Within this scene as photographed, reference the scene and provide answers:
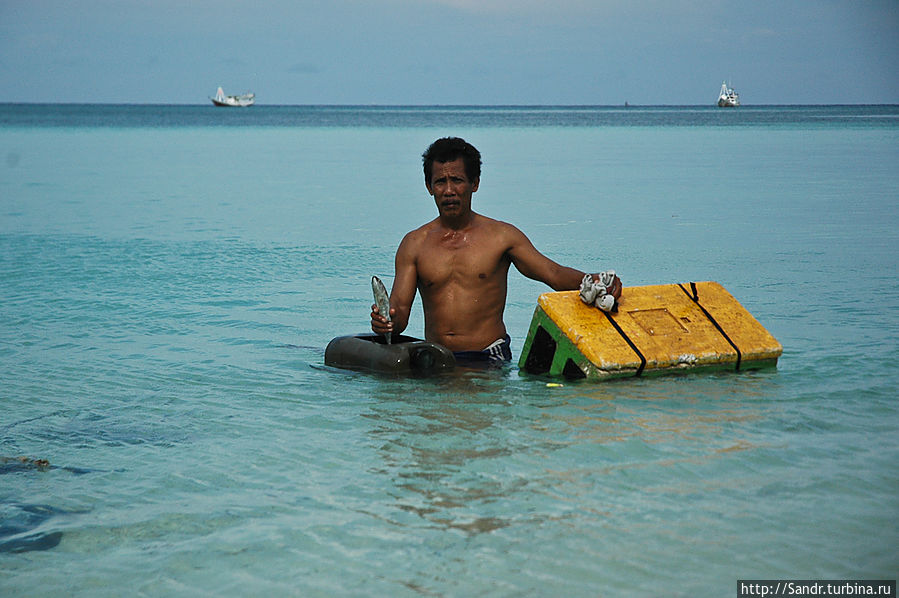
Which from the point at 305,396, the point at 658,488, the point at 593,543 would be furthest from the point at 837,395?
the point at 305,396

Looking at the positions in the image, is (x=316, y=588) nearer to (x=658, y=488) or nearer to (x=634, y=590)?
(x=634, y=590)

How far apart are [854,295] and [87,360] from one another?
651 cm

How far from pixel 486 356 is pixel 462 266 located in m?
0.60

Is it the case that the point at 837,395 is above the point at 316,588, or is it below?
above

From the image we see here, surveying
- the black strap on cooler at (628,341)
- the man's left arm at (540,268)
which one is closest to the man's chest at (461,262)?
the man's left arm at (540,268)

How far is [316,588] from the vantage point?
335cm

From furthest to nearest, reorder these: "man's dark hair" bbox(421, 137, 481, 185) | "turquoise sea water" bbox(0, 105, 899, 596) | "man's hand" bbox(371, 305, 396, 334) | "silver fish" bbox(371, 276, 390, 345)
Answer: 1. "man's dark hair" bbox(421, 137, 481, 185)
2. "man's hand" bbox(371, 305, 396, 334)
3. "silver fish" bbox(371, 276, 390, 345)
4. "turquoise sea water" bbox(0, 105, 899, 596)

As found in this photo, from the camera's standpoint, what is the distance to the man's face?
597 centimetres

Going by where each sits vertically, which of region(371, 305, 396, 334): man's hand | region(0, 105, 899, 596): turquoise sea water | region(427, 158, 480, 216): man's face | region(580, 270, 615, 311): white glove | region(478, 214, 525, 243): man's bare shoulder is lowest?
region(0, 105, 899, 596): turquoise sea water

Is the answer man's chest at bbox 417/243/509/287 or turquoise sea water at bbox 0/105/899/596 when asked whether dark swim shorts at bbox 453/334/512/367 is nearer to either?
turquoise sea water at bbox 0/105/899/596

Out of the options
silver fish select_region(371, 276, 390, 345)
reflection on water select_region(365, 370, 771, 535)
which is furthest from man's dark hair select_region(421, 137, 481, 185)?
reflection on water select_region(365, 370, 771, 535)

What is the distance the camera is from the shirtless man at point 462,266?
601 centimetres

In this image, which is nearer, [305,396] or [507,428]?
[507,428]

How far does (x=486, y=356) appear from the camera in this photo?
20.3 feet
